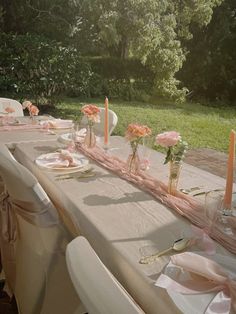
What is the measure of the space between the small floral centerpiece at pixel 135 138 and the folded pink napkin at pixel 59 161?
10.0 inches

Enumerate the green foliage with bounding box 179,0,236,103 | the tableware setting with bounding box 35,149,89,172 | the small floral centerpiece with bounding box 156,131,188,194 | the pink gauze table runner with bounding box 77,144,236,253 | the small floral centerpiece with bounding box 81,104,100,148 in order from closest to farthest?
the pink gauze table runner with bounding box 77,144,236,253 → the small floral centerpiece with bounding box 156,131,188,194 → the tableware setting with bounding box 35,149,89,172 → the small floral centerpiece with bounding box 81,104,100,148 → the green foliage with bounding box 179,0,236,103

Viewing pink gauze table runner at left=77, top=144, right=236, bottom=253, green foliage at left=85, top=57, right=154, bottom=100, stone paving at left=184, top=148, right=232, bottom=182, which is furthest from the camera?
green foliage at left=85, top=57, right=154, bottom=100

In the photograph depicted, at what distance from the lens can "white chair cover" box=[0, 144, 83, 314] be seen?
1267 mm

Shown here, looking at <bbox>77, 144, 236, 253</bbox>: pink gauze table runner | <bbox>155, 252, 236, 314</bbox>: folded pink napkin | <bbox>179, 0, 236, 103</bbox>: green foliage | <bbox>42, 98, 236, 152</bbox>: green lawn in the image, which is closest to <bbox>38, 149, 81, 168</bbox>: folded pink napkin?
<bbox>77, 144, 236, 253</bbox>: pink gauze table runner

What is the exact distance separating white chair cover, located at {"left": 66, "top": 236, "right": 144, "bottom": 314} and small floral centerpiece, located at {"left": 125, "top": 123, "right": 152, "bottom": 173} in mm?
836

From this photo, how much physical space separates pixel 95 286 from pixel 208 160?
4.13 m

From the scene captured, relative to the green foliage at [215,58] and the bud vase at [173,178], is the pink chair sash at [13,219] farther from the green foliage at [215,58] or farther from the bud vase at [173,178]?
the green foliage at [215,58]

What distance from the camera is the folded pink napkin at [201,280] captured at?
0.78 m

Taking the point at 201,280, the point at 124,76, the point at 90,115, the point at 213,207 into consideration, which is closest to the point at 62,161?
the point at 90,115

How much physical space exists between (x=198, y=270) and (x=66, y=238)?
0.62 m

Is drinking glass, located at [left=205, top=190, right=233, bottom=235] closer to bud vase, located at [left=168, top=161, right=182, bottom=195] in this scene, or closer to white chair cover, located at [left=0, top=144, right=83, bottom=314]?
bud vase, located at [left=168, top=161, right=182, bottom=195]

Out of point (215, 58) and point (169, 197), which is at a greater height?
point (215, 58)

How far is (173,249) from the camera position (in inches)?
39.3

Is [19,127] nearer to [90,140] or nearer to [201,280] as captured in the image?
[90,140]
